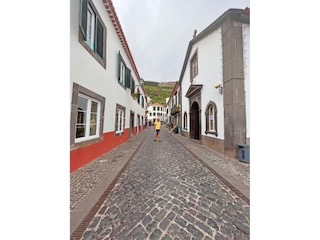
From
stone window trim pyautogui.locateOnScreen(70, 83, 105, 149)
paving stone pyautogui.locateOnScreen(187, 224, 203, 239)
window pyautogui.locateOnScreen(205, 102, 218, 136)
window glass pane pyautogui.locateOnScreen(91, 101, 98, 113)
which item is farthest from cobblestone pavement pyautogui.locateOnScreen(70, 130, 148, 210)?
window pyautogui.locateOnScreen(205, 102, 218, 136)

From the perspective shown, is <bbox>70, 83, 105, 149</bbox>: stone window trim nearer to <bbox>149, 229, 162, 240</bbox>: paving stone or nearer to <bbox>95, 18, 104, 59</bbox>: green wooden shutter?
<bbox>95, 18, 104, 59</bbox>: green wooden shutter

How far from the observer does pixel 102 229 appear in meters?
2.02

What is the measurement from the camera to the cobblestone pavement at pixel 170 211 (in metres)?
1.96

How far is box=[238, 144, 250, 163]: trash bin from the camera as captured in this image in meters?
5.28

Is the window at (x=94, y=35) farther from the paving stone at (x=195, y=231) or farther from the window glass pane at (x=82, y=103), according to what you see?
the paving stone at (x=195, y=231)

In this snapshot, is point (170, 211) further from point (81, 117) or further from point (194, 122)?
point (194, 122)

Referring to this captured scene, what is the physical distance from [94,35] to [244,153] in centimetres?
703

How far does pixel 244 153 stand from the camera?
534 cm

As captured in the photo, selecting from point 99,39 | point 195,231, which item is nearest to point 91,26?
point 99,39
